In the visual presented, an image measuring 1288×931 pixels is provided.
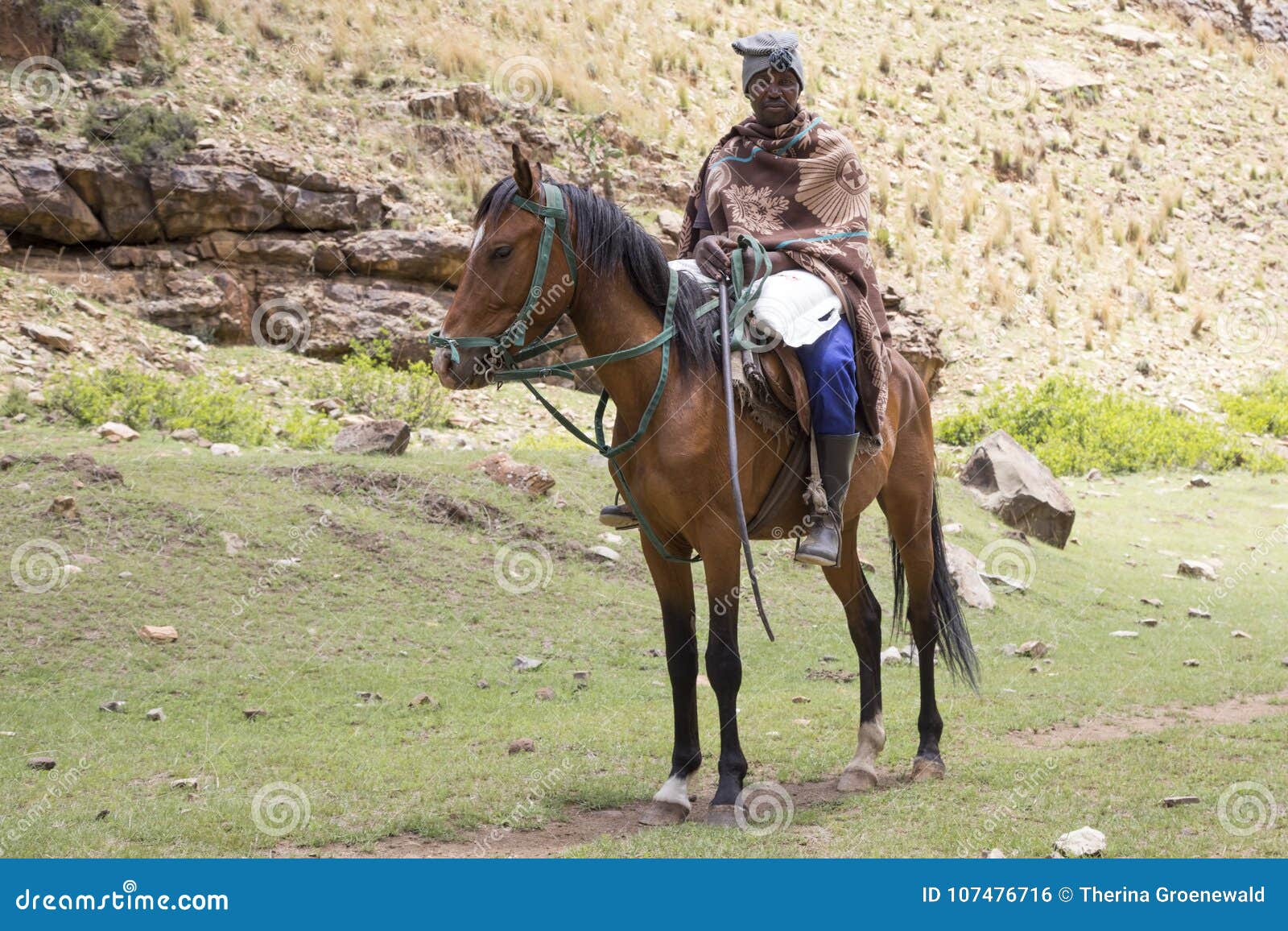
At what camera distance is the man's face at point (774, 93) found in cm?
592

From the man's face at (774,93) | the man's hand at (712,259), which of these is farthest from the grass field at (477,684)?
the man's face at (774,93)

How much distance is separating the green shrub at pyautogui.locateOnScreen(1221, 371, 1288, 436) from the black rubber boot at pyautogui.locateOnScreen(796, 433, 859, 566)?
19.0m

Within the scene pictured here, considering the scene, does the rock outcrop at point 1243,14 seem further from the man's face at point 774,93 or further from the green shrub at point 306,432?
the man's face at point 774,93

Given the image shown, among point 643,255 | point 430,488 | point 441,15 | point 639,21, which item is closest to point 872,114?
point 639,21

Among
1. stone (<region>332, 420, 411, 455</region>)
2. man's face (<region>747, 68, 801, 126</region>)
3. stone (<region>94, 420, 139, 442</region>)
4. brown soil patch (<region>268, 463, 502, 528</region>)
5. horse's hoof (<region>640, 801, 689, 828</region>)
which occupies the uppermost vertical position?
man's face (<region>747, 68, 801, 126</region>)

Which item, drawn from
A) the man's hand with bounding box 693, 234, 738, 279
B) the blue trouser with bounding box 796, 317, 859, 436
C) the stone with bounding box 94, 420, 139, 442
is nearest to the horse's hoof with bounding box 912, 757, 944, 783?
the blue trouser with bounding box 796, 317, 859, 436

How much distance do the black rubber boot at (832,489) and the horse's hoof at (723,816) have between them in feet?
3.88

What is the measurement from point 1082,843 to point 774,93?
382cm

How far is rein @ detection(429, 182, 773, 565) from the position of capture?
4.78m

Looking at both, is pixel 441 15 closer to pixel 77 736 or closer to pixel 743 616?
pixel 743 616

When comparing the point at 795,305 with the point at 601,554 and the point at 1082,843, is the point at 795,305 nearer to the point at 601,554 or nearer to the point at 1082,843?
the point at 1082,843

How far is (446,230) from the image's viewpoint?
18.0 metres

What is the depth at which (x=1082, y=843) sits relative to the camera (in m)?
4.59

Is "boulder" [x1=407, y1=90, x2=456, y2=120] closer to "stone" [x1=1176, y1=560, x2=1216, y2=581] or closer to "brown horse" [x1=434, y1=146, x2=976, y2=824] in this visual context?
"stone" [x1=1176, y1=560, x2=1216, y2=581]
